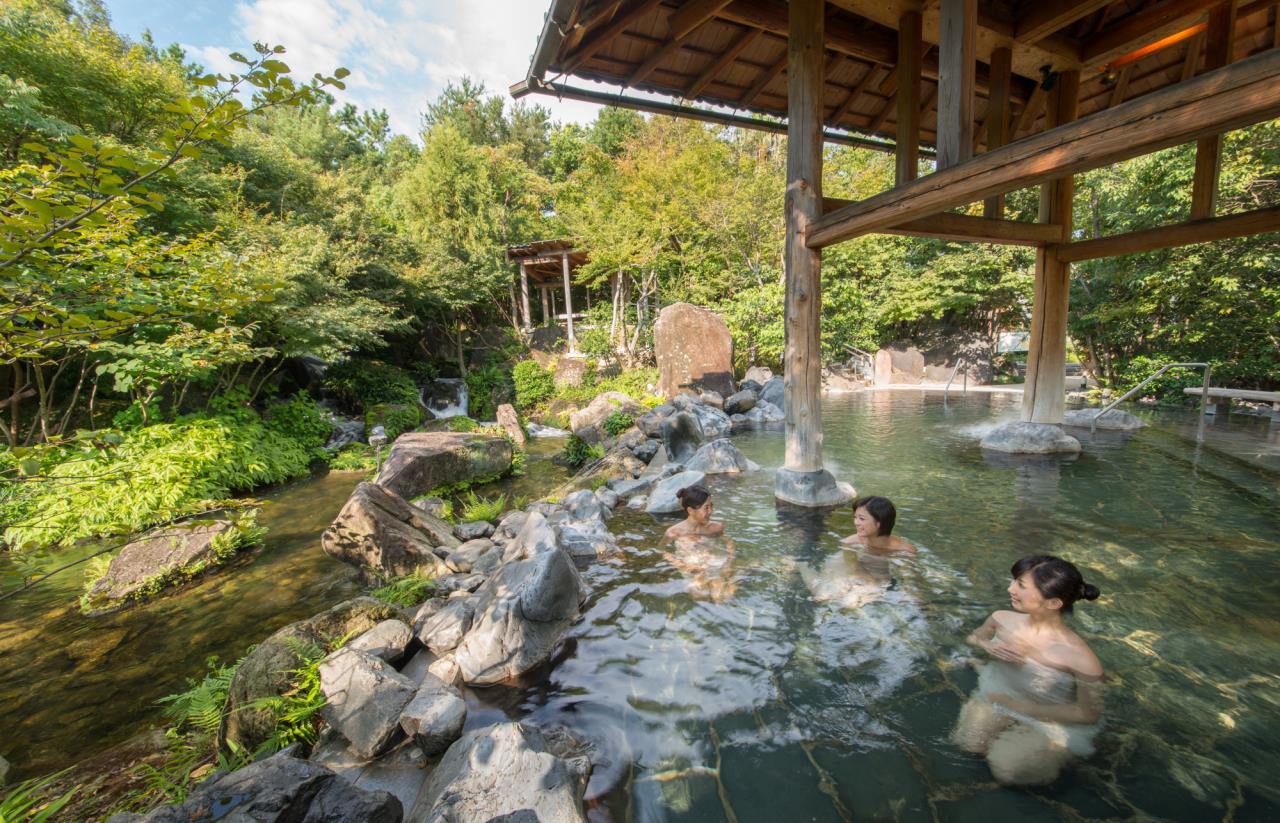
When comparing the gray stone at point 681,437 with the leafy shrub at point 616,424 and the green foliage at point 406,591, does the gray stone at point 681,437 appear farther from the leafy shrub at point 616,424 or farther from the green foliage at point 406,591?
the green foliage at point 406,591

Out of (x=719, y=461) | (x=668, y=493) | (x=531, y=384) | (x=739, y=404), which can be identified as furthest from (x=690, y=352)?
(x=668, y=493)

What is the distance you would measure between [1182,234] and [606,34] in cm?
719

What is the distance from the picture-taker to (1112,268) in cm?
1257

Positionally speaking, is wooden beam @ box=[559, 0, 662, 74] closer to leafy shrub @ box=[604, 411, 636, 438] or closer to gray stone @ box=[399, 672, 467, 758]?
gray stone @ box=[399, 672, 467, 758]

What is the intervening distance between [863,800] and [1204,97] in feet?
12.3

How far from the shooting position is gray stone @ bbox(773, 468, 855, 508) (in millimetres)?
5562

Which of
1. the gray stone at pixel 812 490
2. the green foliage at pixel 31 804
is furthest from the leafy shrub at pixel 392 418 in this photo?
the gray stone at pixel 812 490

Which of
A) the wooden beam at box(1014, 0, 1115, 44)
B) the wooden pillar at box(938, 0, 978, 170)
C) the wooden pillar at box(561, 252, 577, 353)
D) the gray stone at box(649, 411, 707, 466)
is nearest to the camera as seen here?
the wooden pillar at box(938, 0, 978, 170)

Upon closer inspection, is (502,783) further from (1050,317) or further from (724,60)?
(1050,317)

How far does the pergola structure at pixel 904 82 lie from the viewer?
3.69 m

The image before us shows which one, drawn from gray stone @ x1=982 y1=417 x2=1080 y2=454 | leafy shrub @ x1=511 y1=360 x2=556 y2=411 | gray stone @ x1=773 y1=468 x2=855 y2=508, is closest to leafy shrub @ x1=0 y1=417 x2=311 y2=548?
gray stone @ x1=773 y1=468 x2=855 y2=508

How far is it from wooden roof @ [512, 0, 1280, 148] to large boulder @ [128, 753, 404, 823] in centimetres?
507

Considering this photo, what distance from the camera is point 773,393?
537 inches

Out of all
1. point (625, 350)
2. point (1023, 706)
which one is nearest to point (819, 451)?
point (1023, 706)
